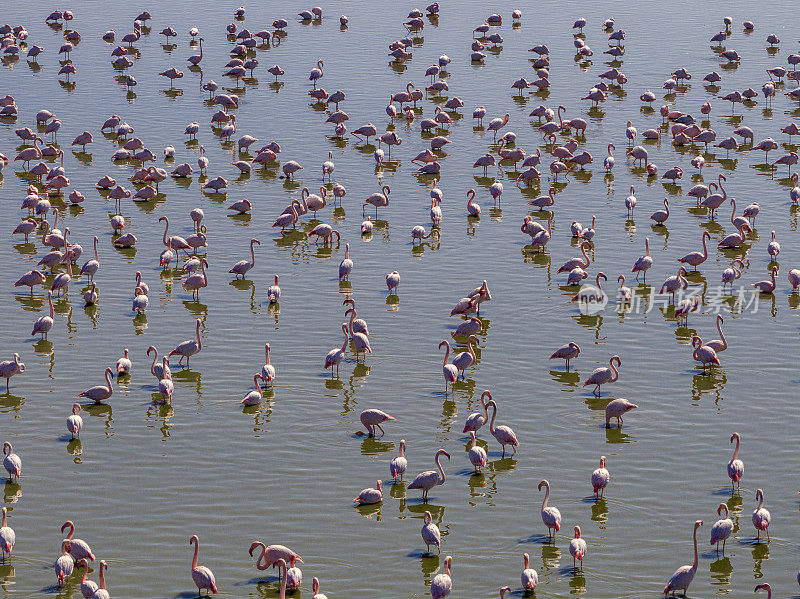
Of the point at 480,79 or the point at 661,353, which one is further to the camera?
the point at 480,79

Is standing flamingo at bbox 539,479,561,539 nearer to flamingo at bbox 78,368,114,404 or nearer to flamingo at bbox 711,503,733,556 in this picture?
flamingo at bbox 711,503,733,556

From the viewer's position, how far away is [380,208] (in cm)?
4672

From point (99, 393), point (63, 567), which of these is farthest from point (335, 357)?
point (63, 567)

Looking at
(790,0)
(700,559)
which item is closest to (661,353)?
(700,559)

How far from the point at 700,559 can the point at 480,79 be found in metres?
45.3

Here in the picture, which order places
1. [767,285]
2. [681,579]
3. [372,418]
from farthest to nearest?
1. [767,285]
2. [372,418]
3. [681,579]

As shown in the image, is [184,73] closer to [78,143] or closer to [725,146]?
[78,143]

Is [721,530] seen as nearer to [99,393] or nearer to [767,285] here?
[99,393]

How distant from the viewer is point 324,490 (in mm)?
26906

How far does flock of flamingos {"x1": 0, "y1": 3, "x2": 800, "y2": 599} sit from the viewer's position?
2472 centimetres

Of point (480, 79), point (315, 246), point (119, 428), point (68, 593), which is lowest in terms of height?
point (68, 593)

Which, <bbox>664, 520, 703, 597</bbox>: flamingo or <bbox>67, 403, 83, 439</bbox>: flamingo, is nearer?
<bbox>664, 520, 703, 597</bbox>: flamingo

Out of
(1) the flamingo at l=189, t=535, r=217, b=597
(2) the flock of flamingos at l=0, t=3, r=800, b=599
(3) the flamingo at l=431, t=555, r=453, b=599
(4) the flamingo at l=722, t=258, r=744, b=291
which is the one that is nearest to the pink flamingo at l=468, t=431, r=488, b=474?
(2) the flock of flamingos at l=0, t=3, r=800, b=599

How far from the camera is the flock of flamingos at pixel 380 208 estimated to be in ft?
81.1
